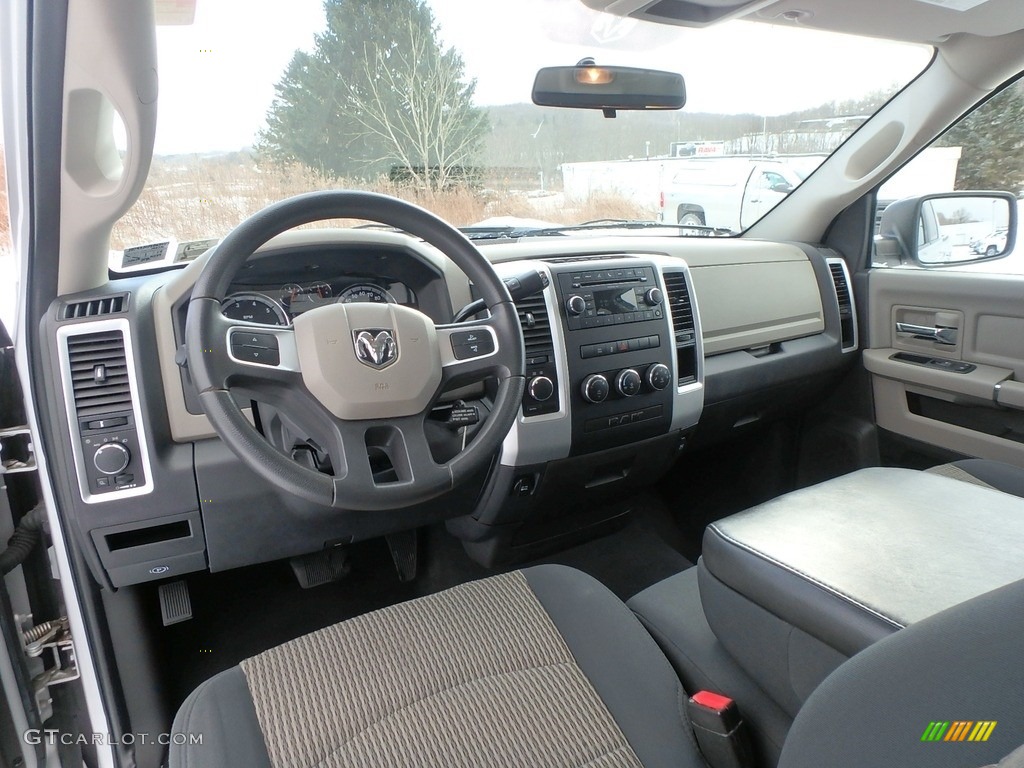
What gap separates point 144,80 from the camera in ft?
4.02

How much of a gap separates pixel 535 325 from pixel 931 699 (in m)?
1.31

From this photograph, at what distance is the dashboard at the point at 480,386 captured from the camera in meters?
1.45

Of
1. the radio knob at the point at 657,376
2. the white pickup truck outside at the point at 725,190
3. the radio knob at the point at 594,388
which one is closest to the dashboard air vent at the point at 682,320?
the radio knob at the point at 657,376

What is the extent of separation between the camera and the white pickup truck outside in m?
2.57

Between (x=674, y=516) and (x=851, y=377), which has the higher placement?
(x=851, y=377)

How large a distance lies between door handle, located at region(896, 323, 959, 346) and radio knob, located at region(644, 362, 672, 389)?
1.13m

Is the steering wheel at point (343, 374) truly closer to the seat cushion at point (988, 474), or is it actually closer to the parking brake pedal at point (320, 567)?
the parking brake pedal at point (320, 567)

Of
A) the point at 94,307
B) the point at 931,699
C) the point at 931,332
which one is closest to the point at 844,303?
the point at 931,332

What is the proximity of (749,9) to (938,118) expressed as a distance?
1078 millimetres

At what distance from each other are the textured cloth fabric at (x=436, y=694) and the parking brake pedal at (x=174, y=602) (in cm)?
81

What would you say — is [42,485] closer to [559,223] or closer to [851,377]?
[559,223]

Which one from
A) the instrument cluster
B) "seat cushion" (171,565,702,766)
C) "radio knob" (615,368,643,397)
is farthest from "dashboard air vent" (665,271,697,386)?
"seat cushion" (171,565,702,766)

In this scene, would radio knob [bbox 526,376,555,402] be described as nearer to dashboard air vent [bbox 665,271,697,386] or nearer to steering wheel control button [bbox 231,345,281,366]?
dashboard air vent [bbox 665,271,697,386]


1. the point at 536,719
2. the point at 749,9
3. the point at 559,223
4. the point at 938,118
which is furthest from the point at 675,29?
the point at 536,719
